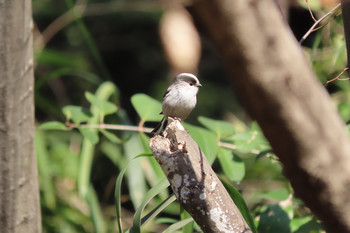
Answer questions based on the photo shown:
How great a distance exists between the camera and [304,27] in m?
3.95

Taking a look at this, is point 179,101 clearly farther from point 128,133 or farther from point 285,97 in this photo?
point 285,97

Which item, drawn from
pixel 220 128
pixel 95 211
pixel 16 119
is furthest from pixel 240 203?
pixel 95 211

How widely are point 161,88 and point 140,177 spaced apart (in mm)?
1263

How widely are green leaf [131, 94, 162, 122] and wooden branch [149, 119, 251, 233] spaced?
2.37 feet

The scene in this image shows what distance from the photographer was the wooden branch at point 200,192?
39.1 inches

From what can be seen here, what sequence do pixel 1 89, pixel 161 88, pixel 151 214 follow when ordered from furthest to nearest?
pixel 161 88, pixel 151 214, pixel 1 89

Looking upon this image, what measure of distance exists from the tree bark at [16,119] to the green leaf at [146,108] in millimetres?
572

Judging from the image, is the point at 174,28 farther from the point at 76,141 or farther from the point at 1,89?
the point at 1,89

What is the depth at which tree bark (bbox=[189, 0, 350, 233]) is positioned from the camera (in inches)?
20.6

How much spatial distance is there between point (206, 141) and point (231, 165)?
121 millimetres

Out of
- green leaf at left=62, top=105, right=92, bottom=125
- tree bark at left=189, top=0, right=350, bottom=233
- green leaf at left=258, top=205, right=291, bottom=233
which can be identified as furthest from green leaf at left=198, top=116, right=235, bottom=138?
tree bark at left=189, top=0, right=350, bottom=233

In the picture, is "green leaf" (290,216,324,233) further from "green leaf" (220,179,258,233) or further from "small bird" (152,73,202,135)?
"small bird" (152,73,202,135)

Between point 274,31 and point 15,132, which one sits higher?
point 15,132

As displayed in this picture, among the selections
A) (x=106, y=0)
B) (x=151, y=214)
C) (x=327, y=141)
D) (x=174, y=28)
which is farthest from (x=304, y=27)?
(x=327, y=141)
